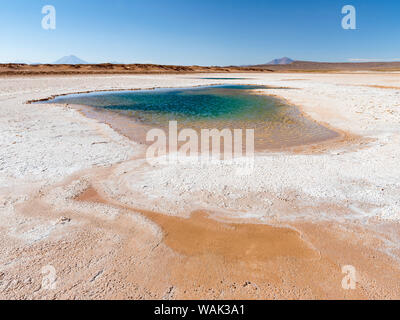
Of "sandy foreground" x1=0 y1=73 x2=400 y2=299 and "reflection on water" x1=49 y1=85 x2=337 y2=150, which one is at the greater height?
"reflection on water" x1=49 y1=85 x2=337 y2=150

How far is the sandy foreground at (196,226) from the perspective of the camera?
11.4 ft

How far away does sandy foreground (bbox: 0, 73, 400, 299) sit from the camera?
3473mm

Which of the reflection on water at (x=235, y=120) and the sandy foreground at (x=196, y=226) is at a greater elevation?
the reflection on water at (x=235, y=120)

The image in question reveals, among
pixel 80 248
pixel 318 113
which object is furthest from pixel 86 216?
pixel 318 113

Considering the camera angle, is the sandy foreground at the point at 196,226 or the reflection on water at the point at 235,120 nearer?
the sandy foreground at the point at 196,226

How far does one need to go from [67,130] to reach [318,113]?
14.6 m

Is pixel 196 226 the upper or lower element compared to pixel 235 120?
lower

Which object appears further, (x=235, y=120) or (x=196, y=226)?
(x=235, y=120)

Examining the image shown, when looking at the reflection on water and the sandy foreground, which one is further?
the reflection on water

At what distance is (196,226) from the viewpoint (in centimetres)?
469
